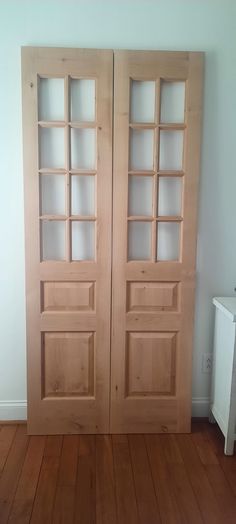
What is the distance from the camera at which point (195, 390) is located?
2.39 m

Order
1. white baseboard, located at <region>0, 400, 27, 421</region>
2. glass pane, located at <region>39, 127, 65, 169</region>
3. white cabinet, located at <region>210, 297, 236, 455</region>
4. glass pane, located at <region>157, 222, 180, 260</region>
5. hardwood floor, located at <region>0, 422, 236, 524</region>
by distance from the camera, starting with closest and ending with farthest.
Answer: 1. hardwood floor, located at <region>0, 422, 236, 524</region>
2. white cabinet, located at <region>210, 297, 236, 455</region>
3. glass pane, located at <region>39, 127, 65, 169</region>
4. glass pane, located at <region>157, 222, 180, 260</region>
5. white baseboard, located at <region>0, 400, 27, 421</region>

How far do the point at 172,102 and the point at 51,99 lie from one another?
2.06ft

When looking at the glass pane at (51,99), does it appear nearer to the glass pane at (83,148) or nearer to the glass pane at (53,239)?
the glass pane at (83,148)

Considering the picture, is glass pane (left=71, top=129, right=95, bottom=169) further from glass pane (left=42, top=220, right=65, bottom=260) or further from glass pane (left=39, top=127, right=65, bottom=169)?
glass pane (left=42, top=220, right=65, bottom=260)

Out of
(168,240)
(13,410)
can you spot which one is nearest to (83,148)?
(168,240)

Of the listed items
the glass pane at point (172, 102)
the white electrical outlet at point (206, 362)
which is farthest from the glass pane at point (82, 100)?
the white electrical outlet at point (206, 362)

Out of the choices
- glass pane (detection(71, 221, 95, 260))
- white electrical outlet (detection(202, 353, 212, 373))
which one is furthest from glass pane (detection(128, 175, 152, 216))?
white electrical outlet (detection(202, 353, 212, 373))

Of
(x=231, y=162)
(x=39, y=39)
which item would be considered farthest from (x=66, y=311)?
(x=39, y=39)

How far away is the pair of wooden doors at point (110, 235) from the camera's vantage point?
6.75 feet

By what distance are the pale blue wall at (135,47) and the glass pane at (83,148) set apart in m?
0.29

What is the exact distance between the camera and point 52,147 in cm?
213

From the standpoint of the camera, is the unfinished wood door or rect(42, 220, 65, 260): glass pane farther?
rect(42, 220, 65, 260): glass pane

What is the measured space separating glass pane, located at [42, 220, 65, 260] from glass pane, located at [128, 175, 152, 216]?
15.3 inches

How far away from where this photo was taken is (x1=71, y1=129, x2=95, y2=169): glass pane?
83.8 inches
